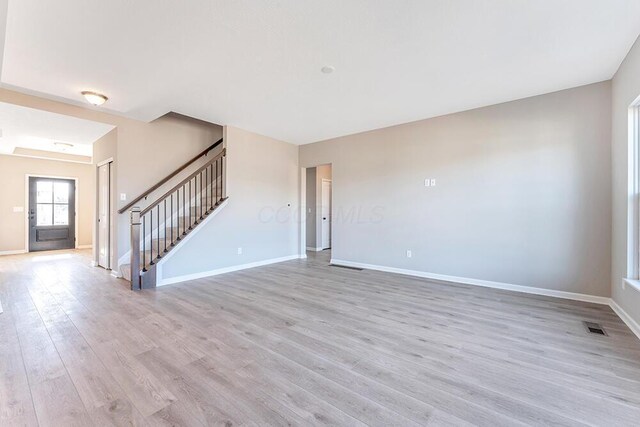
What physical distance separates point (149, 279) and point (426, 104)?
16.0 feet

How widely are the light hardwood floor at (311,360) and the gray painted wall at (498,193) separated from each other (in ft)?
2.08

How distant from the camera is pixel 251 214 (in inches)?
216

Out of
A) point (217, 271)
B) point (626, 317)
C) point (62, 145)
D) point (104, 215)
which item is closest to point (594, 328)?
point (626, 317)

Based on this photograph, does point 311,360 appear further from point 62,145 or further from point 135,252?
point 62,145

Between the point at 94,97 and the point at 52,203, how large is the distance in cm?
601

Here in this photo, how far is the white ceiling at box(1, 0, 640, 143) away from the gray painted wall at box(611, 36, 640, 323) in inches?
7.3

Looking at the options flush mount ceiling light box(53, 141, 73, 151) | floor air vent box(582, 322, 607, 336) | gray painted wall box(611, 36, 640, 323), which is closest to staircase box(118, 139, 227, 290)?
flush mount ceiling light box(53, 141, 73, 151)

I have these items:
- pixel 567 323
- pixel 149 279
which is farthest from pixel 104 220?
pixel 567 323

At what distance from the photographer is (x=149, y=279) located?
4.01 metres

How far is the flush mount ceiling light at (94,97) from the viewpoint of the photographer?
137 inches

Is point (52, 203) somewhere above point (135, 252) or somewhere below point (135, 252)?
above

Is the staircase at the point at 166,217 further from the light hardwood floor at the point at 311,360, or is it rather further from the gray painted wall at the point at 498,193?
the gray painted wall at the point at 498,193

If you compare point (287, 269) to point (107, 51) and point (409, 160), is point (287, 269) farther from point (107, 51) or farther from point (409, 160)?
point (107, 51)

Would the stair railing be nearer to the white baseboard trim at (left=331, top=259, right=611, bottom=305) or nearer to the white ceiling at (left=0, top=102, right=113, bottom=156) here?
the white ceiling at (left=0, top=102, right=113, bottom=156)
